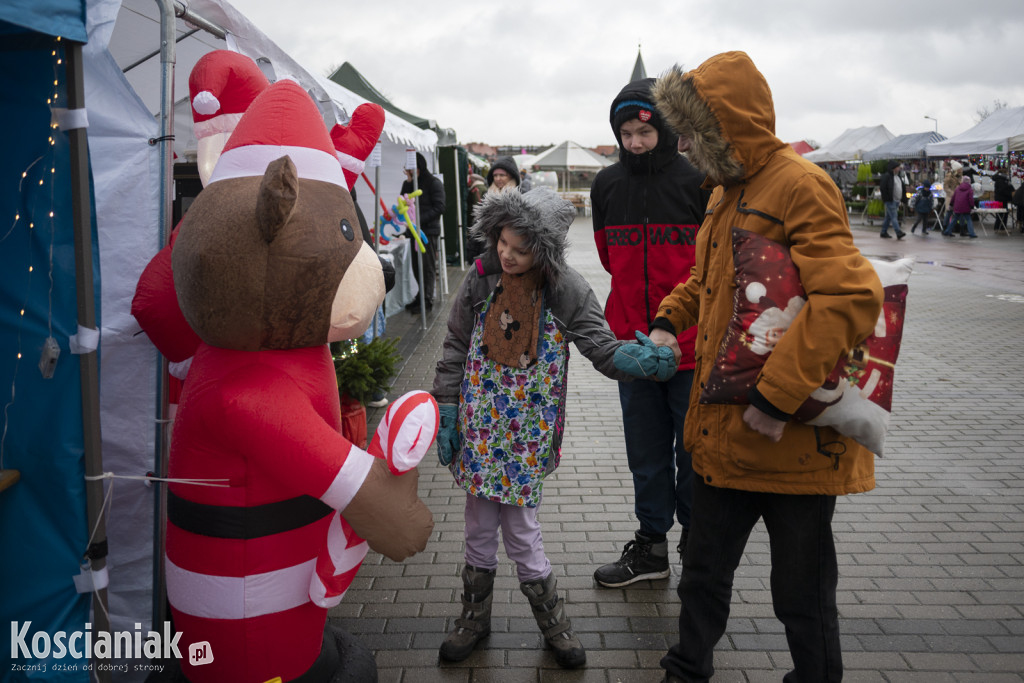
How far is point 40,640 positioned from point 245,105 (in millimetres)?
1812

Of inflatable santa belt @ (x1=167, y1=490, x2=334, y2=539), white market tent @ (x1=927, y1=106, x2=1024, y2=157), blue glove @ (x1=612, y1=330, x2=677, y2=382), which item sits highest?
white market tent @ (x1=927, y1=106, x2=1024, y2=157)

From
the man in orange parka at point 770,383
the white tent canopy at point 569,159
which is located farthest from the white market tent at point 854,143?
the man in orange parka at point 770,383

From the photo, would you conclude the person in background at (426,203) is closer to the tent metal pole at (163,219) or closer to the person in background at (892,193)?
the tent metal pole at (163,219)

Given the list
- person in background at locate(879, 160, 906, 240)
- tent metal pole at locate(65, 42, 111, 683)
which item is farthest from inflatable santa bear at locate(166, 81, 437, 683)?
person in background at locate(879, 160, 906, 240)

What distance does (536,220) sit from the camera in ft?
8.57

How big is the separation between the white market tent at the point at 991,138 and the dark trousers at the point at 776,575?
23066 mm

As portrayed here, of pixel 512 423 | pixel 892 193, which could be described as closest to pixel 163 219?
pixel 512 423

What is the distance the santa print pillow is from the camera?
2.06m

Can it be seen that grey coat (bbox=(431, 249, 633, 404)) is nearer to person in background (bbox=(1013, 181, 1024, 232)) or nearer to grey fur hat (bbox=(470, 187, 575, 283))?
grey fur hat (bbox=(470, 187, 575, 283))

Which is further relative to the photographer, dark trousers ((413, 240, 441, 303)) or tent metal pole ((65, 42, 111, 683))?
dark trousers ((413, 240, 441, 303))

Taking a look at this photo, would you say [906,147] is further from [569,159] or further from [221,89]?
[221,89]

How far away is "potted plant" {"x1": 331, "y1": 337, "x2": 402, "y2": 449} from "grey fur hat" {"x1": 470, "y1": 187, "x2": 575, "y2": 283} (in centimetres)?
189

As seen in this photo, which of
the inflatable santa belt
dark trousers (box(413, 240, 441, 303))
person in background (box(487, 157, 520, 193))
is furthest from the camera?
dark trousers (box(413, 240, 441, 303))

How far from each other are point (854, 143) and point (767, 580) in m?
35.8
